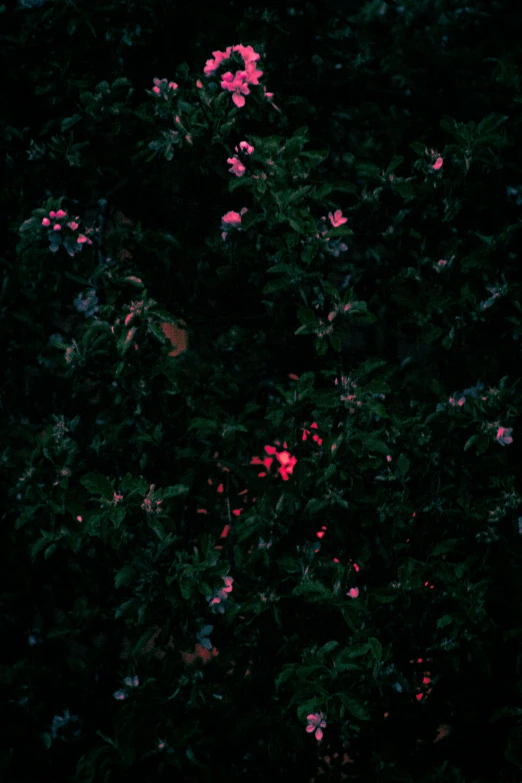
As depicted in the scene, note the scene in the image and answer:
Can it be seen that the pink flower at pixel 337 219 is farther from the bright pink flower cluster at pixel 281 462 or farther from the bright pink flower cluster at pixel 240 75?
the bright pink flower cluster at pixel 281 462

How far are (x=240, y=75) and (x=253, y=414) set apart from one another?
3.88 ft

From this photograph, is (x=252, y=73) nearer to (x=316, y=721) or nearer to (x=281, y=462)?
(x=281, y=462)

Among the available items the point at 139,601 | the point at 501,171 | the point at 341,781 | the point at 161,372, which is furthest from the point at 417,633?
the point at 501,171

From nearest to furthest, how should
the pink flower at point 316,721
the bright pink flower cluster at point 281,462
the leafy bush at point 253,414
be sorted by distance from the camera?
the pink flower at point 316,721, the leafy bush at point 253,414, the bright pink flower cluster at point 281,462

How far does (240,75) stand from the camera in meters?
2.42

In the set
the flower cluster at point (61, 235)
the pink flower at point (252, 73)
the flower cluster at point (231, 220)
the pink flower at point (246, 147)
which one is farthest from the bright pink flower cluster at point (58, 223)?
the pink flower at point (252, 73)

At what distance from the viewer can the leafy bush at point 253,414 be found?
8.29ft

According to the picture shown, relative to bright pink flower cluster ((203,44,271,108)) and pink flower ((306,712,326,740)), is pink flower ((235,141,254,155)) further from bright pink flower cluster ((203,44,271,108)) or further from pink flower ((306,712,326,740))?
pink flower ((306,712,326,740))

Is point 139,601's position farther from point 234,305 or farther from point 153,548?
point 234,305

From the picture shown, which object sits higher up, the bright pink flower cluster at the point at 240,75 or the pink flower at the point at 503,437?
the bright pink flower cluster at the point at 240,75

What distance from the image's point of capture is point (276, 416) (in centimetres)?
256

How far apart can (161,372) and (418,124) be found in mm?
1473

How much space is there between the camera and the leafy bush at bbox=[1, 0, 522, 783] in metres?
2.53

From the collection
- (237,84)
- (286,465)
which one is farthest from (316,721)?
(237,84)
